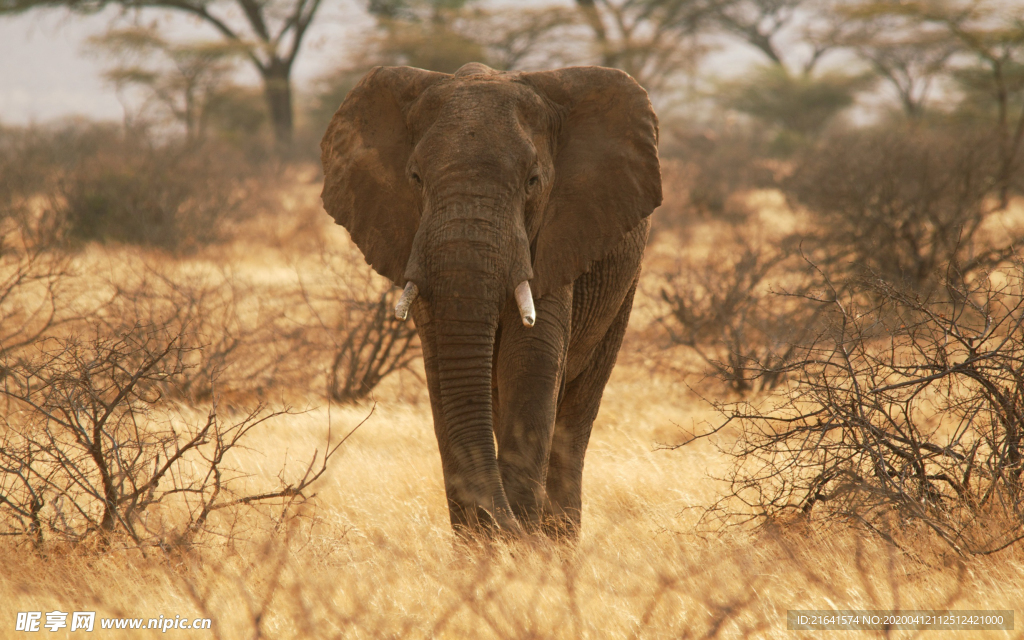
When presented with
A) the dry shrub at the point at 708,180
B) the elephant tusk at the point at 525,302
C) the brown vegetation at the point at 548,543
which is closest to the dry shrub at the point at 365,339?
the brown vegetation at the point at 548,543

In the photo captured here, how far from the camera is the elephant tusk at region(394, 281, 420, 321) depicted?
11.7 feet

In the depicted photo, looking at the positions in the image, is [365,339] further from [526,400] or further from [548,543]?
[548,543]

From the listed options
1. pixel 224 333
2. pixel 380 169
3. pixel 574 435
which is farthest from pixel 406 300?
pixel 224 333

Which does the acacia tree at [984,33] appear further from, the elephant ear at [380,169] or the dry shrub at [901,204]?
the elephant ear at [380,169]

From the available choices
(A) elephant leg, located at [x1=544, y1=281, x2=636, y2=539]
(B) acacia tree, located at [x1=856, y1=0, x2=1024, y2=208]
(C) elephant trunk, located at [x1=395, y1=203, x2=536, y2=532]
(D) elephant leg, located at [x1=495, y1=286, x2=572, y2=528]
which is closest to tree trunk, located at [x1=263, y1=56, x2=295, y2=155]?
(B) acacia tree, located at [x1=856, y1=0, x2=1024, y2=208]

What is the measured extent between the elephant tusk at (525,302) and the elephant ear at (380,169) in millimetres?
649

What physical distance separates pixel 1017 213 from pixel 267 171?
17.1m

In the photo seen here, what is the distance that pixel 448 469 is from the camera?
4.10m

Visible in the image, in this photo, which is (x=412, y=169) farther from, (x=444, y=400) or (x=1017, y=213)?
(x=1017, y=213)

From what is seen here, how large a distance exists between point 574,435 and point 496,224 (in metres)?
1.72

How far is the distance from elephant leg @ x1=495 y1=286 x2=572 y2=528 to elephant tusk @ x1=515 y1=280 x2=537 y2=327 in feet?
0.74

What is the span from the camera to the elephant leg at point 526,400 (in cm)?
405

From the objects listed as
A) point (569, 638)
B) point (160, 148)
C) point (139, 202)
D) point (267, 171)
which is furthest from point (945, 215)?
Result: point (267, 171)

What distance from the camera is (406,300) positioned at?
12.1 ft
